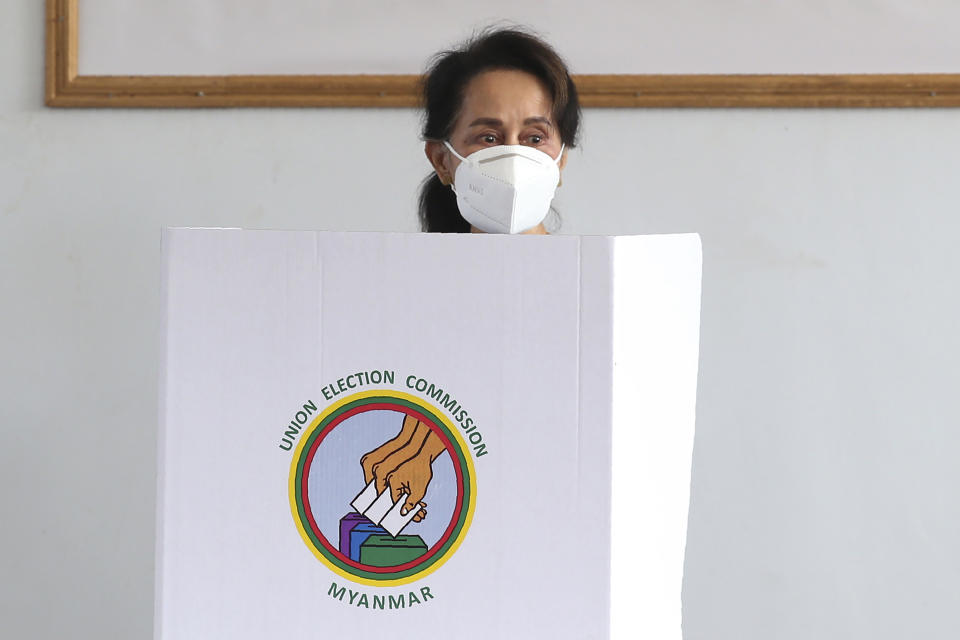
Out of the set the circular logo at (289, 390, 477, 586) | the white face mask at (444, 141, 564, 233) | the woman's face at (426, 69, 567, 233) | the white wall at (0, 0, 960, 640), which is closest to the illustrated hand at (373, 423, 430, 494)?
the circular logo at (289, 390, 477, 586)

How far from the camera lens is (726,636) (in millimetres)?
1457

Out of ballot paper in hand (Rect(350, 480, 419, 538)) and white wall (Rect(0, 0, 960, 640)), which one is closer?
ballot paper in hand (Rect(350, 480, 419, 538))

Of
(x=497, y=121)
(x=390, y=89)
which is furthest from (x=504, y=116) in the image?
(x=390, y=89)

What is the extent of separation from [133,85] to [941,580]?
1486mm

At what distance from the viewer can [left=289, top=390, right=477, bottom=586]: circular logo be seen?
0.60 m

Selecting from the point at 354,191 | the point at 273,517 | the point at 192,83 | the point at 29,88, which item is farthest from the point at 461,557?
the point at 29,88

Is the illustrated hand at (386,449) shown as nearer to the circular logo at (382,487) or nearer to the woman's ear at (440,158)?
the circular logo at (382,487)

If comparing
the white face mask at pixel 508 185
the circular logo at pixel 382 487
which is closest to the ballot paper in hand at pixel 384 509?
the circular logo at pixel 382 487

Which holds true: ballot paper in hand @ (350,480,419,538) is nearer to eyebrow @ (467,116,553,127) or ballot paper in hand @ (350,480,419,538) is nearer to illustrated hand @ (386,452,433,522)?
illustrated hand @ (386,452,433,522)

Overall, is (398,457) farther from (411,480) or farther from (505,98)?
(505,98)

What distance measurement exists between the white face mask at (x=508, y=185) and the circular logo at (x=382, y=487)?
0.25 metres

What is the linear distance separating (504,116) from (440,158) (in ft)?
0.34

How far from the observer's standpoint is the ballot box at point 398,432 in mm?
604

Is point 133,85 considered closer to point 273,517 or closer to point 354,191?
point 354,191
